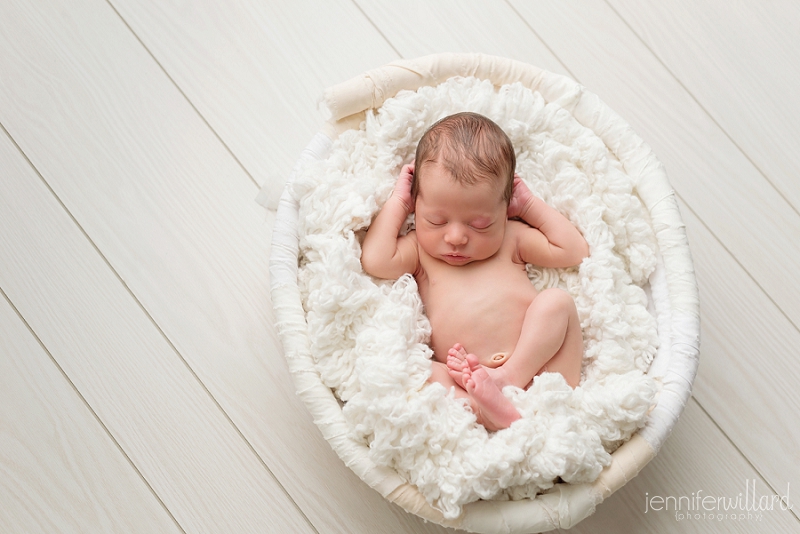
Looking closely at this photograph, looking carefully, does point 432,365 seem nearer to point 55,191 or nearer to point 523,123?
point 523,123

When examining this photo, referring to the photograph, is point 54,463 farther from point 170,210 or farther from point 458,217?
point 458,217

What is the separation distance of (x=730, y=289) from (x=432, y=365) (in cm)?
70

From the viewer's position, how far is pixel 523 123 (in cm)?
128

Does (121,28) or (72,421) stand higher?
(121,28)

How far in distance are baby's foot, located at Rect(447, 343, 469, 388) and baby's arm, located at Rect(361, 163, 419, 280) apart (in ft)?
0.57

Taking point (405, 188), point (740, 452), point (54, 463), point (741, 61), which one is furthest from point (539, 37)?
point (54, 463)

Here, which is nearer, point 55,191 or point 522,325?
point 522,325

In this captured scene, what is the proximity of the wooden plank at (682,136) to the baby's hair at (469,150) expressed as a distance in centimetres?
46

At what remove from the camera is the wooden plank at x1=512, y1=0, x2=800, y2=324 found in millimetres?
1460

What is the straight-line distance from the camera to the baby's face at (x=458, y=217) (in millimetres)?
1140

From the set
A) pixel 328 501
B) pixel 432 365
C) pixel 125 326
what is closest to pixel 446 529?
pixel 328 501

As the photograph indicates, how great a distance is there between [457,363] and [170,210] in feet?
2.24

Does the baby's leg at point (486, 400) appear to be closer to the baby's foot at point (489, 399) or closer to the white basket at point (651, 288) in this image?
the baby's foot at point (489, 399)

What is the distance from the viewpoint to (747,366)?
140 centimetres
